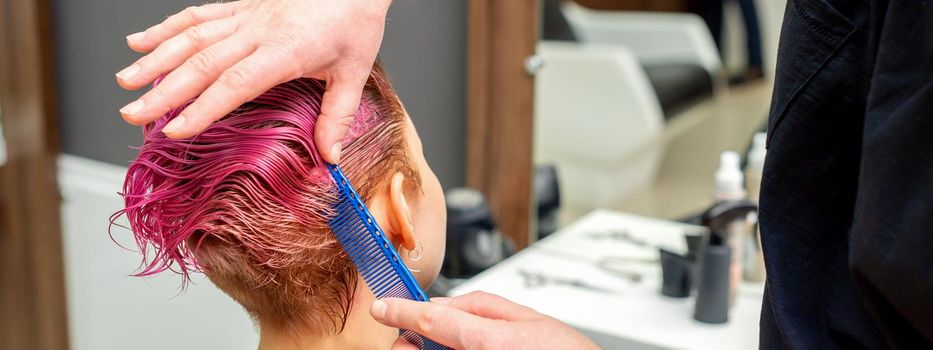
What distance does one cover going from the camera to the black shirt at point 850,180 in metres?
0.59

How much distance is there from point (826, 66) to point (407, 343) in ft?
1.58

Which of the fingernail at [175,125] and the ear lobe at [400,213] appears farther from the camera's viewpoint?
the ear lobe at [400,213]

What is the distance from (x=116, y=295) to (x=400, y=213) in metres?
1.81

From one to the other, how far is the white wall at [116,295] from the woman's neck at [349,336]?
1092 mm

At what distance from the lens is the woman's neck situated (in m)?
1.03

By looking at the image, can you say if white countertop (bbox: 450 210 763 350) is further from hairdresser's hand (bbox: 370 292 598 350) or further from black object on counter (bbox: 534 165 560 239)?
hairdresser's hand (bbox: 370 292 598 350)

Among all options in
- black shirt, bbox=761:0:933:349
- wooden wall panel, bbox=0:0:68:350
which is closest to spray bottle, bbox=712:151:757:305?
black shirt, bbox=761:0:933:349

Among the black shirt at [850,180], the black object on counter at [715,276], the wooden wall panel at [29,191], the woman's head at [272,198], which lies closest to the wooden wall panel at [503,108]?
the black object on counter at [715,276]

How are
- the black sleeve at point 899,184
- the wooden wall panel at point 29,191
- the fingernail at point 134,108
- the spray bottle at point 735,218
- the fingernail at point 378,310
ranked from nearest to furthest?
the black sleeve at point 899,184 < the fingernail at point 134,108 < the fingernail at point 378,310 < the spray bottle at point 735,218 < the wooden wall panel at point 29,191

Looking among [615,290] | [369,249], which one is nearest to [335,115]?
[369,249]

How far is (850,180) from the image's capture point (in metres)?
0.73

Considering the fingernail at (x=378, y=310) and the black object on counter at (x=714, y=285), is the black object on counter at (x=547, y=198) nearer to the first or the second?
the black object on counter at (x=714, y=285)

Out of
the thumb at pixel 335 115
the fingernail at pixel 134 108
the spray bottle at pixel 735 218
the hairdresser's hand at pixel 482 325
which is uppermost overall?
the fingernail at pixel 134 108

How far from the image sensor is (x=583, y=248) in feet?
6.63
